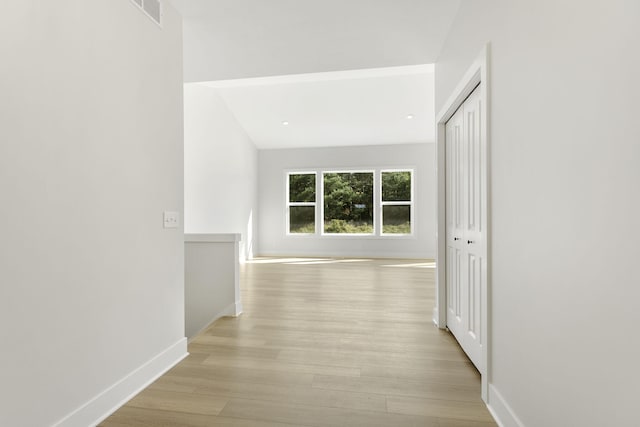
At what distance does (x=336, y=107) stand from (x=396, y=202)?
9.41ft

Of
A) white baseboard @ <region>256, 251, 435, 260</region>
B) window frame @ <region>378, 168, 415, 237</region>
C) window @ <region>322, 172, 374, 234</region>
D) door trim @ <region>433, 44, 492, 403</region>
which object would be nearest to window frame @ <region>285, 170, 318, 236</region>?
window @ <region>322, 172, 374, 234</region>

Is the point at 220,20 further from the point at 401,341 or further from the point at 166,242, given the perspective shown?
the point at 401,341

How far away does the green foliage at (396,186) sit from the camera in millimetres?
8172

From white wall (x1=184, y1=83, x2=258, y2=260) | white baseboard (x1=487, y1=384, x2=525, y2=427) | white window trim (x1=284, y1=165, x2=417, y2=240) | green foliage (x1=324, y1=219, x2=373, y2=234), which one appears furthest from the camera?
green foliage (x1=324, y1=219, x2=373, y2=234)

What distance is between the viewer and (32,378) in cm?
139

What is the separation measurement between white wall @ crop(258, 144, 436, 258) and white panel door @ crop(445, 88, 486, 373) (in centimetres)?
507

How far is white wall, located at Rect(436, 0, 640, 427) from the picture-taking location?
0.89 metres

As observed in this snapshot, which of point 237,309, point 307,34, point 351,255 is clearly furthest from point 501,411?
point 351,255

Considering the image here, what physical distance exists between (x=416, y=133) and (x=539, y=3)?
6.53 meters

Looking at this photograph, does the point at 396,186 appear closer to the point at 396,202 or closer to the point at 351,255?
the point at 396,202

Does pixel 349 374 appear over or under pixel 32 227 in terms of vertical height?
under

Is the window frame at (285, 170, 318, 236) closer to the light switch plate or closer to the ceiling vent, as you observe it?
the light switch plate

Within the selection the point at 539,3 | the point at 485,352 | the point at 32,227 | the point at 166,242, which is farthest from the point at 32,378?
the point at 539,3

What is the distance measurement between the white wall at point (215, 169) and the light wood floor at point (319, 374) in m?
2.54
